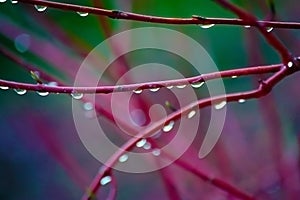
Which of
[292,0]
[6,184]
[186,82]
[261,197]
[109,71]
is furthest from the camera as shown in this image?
[292,0]

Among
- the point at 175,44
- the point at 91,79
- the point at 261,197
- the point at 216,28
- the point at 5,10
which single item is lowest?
the point at 261,197

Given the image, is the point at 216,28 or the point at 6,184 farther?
the point at 216,28

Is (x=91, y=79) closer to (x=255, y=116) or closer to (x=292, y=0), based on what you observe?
(x=255, y=116)

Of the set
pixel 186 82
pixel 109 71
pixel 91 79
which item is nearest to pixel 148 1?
pixel 109 71

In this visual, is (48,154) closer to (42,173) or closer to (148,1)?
(42,173)

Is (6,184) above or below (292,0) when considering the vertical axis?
below

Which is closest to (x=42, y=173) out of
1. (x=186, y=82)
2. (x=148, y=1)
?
(x=148, y=1)

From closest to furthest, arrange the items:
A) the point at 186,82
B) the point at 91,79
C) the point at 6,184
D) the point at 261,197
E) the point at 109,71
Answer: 1. the point at 186,82
2. the point at 261,197
3. the point at 91,79
4. the point at 109,71
5. the point at 6,184
